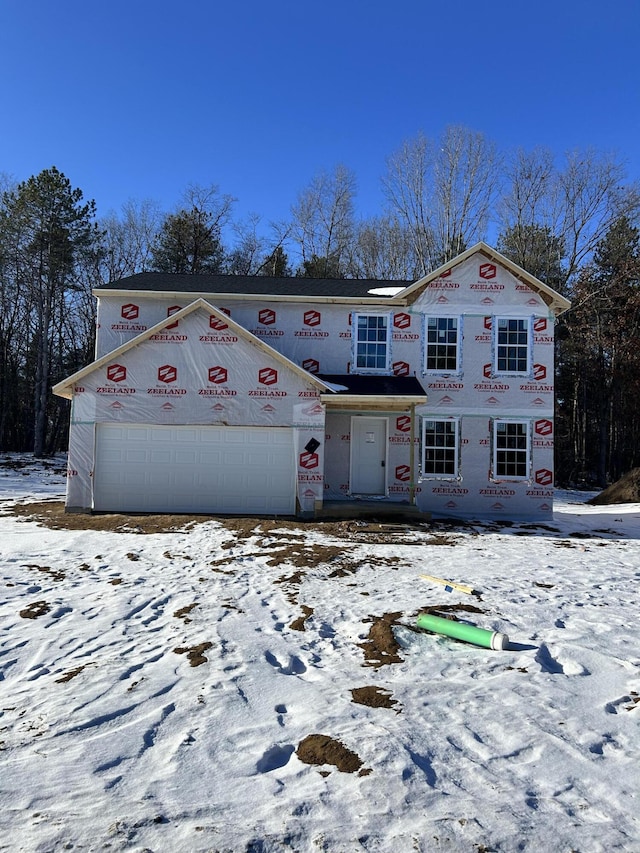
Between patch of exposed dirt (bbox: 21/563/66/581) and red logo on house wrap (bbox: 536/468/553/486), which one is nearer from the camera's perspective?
patch of exposed dirt (bbox: 21/563/66/581)

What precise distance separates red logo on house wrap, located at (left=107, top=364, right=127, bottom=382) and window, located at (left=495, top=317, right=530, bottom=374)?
9.77m

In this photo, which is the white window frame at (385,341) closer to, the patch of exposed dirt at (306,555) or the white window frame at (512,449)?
the white window frame at (512,449)

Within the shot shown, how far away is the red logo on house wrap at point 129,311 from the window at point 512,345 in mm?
9951

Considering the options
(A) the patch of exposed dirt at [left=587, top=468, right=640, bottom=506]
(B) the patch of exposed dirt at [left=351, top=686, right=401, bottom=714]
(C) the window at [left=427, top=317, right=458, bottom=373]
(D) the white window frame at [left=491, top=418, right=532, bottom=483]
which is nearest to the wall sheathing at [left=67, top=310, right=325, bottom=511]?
(C) the window at [left=427, top=317, right=458, bottom=373]

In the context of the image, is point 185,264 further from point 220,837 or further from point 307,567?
point 220,837

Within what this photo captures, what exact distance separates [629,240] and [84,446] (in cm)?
3074

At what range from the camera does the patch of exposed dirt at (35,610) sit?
18.0 feet

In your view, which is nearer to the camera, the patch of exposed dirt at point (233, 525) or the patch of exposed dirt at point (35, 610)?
the patch of exposed dirt at point (35, 610)

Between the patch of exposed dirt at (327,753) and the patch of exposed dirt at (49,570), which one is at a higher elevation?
the patch of exposed dirt at (49,570)

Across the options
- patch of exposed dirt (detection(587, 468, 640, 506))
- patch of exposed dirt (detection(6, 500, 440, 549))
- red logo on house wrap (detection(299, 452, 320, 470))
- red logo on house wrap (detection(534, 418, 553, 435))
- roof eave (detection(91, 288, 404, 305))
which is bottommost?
patch of exposed dirt (detection(6, 500, 440, 549))

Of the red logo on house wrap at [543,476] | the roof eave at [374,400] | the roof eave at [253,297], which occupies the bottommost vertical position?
the red logo on house wrap at [543,476]

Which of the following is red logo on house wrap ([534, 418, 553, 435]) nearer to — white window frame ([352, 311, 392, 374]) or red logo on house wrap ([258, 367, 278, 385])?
white window frame ([352, 311, 392, 374])

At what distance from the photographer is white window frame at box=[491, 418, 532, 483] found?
14.6 m

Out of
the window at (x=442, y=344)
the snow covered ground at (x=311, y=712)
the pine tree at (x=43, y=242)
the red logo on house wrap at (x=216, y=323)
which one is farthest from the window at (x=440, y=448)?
the pine tree at (x=43, y=242)
